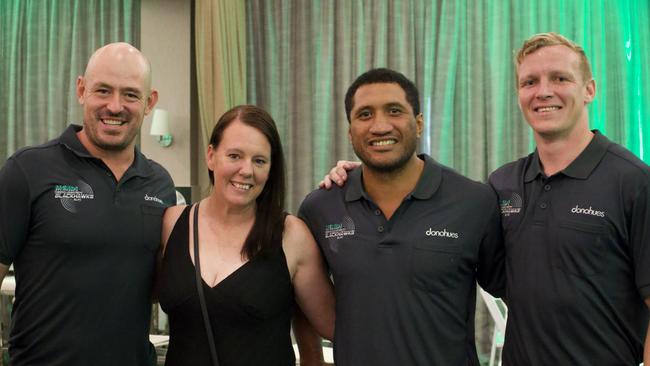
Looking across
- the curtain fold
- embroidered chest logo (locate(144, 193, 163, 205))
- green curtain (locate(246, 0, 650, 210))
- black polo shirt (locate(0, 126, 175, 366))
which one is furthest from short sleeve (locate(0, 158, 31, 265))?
green curtain (locate(246, 0, 650, 210))

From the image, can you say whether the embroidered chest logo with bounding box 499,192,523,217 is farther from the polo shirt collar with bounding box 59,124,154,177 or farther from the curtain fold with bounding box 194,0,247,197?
the curtain fold with bounding box 194,0,247,197

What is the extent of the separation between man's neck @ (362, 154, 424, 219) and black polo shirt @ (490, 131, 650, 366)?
40cm

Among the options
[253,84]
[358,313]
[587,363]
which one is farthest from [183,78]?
[587,363]

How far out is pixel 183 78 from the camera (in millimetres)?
5922

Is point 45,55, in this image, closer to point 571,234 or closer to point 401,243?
point 401,243

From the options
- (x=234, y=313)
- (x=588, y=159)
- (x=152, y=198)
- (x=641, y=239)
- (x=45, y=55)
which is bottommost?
(x=234, y=313)

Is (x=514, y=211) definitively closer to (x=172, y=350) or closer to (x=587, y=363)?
(x=587, y=363)

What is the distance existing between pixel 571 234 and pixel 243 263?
1.00 m

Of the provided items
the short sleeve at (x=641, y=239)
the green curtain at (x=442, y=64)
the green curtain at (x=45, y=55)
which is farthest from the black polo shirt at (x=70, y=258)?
the green curtain at (x=45, y=55)

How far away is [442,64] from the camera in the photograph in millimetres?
5273

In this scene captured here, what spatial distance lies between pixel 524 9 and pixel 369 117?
11.9ft

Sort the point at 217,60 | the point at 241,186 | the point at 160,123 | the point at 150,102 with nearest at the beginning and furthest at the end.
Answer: the point at 241,186 → the point at 150,102 → the point at 217,60 → the point at 160,123

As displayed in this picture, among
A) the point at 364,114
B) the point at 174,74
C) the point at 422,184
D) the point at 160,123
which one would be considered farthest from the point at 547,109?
the point at 174,74

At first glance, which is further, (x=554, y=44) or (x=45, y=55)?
(x=45, y=55)
